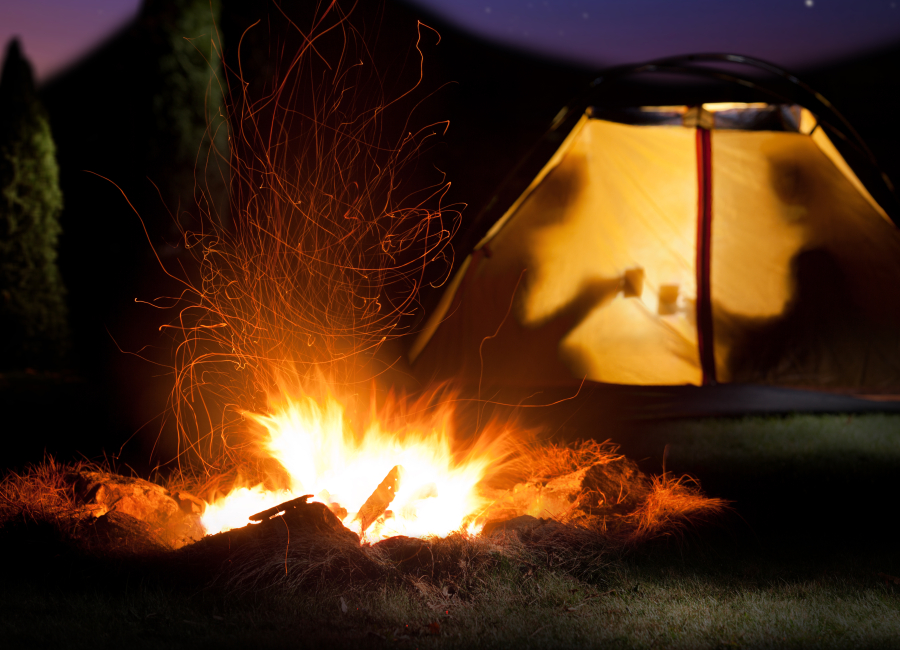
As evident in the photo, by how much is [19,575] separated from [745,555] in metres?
2.57

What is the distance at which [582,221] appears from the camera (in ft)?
16.0

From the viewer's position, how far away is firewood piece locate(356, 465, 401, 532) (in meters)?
2.65

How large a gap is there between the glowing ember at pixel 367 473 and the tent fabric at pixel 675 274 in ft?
4.61

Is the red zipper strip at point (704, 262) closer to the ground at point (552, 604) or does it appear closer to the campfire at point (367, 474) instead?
the ground at point (552, 604)

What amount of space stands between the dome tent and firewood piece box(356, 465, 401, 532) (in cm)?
175

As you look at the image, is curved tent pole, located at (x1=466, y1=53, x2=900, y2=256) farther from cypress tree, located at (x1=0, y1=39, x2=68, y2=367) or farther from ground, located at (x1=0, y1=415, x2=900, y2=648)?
cypress tree, located at (x1=0, y1=39, x2=68, y2=367)

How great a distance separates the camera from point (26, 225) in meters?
7.12

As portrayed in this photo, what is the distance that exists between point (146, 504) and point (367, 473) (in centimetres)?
89

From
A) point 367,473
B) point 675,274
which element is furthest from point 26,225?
point 675,274

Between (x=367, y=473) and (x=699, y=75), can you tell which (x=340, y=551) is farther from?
(x=699, y=75)

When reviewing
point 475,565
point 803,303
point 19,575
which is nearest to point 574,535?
point 475,565

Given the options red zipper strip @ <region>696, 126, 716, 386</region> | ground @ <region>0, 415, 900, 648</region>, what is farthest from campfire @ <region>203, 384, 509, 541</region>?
red zipper strip @ <region>696, 126, 716, 386</region>

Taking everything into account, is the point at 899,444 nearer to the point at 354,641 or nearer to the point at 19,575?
the point at 354,641

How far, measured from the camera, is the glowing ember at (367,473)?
2768mm
